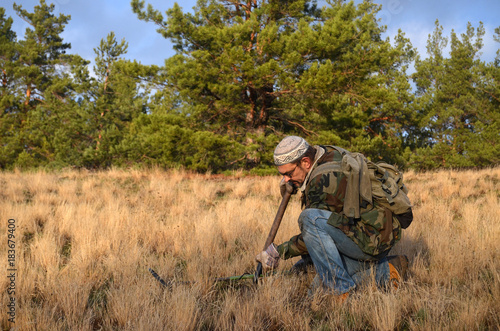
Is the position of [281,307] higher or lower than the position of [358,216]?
lower

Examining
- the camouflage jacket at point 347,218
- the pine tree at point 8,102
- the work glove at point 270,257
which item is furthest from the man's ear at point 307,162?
the pine tree at point 8,102

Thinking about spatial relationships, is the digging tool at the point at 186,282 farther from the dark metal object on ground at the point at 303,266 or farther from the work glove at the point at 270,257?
the dark metal object on ground at the point at 303,266

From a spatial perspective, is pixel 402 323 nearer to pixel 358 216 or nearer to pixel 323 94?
pixel 358 216

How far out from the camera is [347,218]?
3021 millimetres

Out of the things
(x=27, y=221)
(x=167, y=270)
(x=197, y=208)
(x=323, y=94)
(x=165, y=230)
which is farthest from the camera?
(x=323, y=94)

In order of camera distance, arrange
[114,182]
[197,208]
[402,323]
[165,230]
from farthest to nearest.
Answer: [114,182] → [197,208] → [165,230] → [402,323]

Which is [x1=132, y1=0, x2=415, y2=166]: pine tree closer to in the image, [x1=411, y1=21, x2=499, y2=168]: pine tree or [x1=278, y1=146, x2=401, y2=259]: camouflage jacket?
[x1=411, y1=21, x2=499, y2=168]: pine tree

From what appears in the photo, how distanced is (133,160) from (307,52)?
10.6 metres

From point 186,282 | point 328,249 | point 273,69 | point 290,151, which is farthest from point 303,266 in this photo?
point 273,69

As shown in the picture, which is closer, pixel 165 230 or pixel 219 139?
pixel 165 230

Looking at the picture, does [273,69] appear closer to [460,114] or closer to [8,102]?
[460,114]

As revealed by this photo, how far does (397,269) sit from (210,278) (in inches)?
68.9

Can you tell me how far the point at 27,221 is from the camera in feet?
18.4

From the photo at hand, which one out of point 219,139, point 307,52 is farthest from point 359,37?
point 219,139
